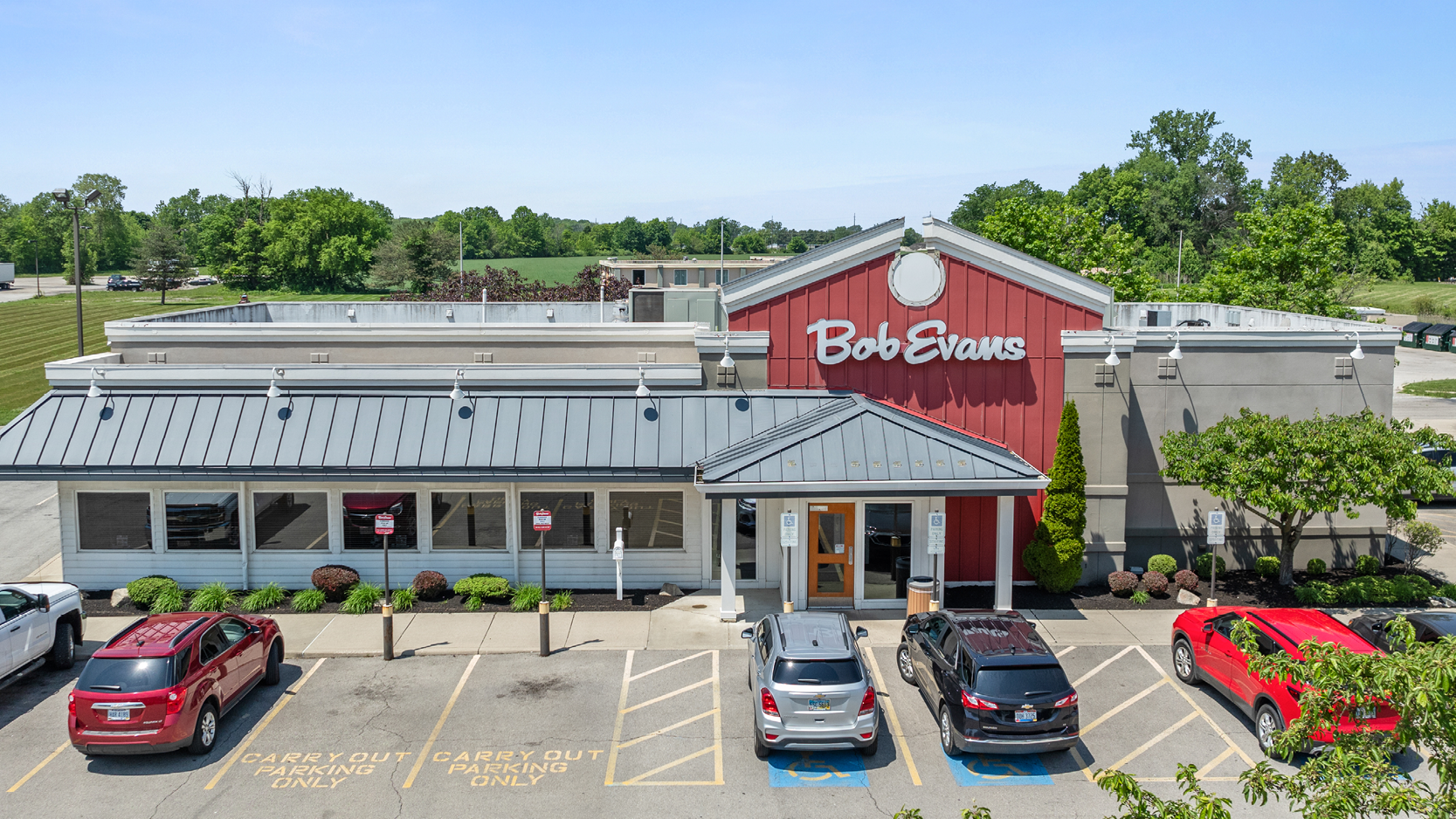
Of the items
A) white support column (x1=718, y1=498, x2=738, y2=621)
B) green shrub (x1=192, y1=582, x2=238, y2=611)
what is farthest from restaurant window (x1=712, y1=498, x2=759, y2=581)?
green shrub (x1=192, y1=582, x2=238, y2=611)

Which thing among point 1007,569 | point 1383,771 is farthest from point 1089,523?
point 1383,771

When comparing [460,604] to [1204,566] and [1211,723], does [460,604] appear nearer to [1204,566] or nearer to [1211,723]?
[1211,723]

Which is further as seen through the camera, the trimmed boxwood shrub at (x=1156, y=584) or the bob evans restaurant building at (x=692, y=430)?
the trimmed boxwood shrub at (x=1156, y=584)

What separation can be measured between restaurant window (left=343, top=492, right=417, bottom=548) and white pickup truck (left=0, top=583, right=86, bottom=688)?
5.49m

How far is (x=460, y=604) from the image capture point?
23609 millimetres

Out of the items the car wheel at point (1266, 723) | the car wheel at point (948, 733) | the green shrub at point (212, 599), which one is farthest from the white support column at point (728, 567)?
the green shrub at point (212, 599)

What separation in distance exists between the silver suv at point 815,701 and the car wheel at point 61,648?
524 inches

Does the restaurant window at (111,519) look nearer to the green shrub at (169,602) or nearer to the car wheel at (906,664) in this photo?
the green shrub at (169,602)

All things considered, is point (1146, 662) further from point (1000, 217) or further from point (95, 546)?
point (1000, 217)

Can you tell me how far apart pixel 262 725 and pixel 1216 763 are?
1529 centimetres

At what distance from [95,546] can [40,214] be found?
162 metres

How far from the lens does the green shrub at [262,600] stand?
23203 millimetres

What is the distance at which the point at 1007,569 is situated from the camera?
906 inches

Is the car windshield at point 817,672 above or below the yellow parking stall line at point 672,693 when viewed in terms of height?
above
